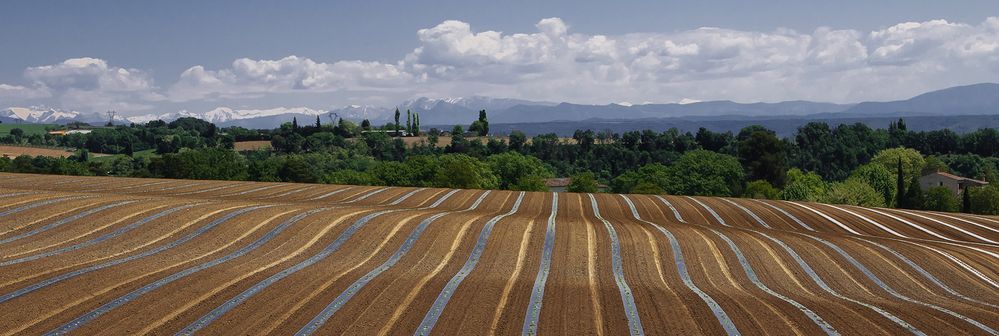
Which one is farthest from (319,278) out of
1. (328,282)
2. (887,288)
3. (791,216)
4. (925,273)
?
(791,216)

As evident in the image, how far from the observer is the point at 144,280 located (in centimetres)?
2322

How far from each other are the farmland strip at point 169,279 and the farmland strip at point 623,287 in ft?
43.4

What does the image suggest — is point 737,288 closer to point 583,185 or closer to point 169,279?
point 169,279

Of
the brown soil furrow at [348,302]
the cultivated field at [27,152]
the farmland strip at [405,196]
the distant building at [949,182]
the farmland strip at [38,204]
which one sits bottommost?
the distant building at [949,182]

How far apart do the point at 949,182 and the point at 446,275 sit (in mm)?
138353

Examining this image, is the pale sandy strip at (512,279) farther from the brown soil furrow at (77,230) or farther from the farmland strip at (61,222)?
the farmland strip at (61,222)

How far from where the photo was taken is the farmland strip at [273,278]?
19000mm

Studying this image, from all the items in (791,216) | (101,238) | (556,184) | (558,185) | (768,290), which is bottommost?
(558,185)

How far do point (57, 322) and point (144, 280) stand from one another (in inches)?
177

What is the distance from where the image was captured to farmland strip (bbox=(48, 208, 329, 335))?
18719mm

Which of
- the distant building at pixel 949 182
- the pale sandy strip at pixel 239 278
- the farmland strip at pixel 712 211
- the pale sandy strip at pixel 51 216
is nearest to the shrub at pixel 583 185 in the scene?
the farmland strip at pixel 712 211

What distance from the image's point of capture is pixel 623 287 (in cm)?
2467

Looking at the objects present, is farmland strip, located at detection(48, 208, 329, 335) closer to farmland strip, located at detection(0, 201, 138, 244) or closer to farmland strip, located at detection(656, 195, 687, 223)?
farmland strip, located at detection(0, 201, 138, 244)

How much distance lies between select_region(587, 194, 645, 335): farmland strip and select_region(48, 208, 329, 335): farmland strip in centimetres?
1322
